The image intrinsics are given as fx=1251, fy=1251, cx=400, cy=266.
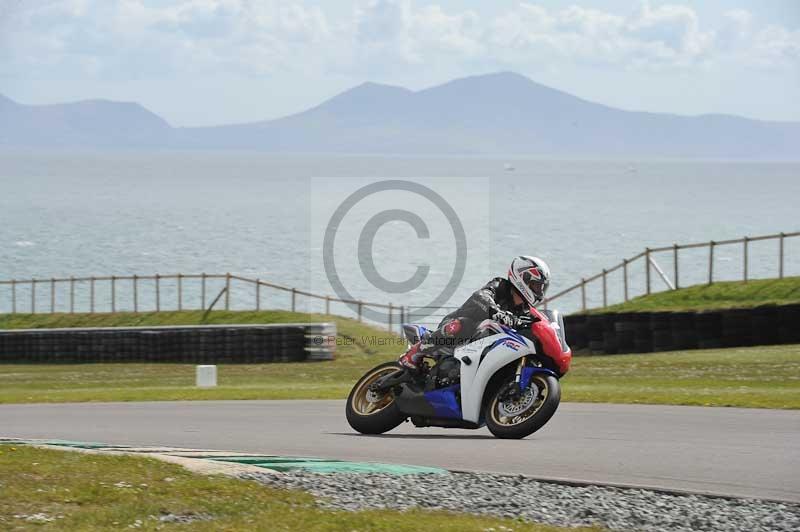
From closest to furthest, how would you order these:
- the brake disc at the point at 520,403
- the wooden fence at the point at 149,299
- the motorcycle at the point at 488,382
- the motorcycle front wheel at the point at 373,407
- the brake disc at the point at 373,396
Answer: the motorcycle at the point at 488,382 → the brake disc at the point at 520,403 → the motorcycle front wheel at the point at 373,407 → the brake disc at the point at 373,396 → the wooden fence at the point at 149,299

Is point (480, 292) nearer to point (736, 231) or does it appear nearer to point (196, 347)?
point (196, 347)

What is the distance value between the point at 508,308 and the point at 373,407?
210 centimetres

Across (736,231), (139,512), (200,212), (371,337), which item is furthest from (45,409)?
(200,212)

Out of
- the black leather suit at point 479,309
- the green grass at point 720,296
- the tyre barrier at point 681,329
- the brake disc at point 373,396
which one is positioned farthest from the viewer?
the green grass at point 720,296

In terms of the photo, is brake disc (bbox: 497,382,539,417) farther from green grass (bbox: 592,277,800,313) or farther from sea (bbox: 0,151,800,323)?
sea (bbox: 0,151,800,323)

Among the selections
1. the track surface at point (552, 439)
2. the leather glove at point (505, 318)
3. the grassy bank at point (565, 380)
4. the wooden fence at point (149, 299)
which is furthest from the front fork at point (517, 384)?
the wooden fence at point (149, 299)

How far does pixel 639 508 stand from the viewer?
9.84 m

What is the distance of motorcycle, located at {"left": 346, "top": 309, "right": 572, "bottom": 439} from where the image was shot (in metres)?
12.7

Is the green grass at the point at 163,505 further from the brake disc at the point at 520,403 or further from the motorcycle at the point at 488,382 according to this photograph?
the brake disc at the point at 520,403

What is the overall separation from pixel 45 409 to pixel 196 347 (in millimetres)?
16019

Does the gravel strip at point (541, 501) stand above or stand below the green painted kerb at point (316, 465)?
below

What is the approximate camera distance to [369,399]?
14.2 meters

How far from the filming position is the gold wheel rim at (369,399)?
549 inches

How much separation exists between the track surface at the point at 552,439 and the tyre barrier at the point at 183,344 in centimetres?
1554
